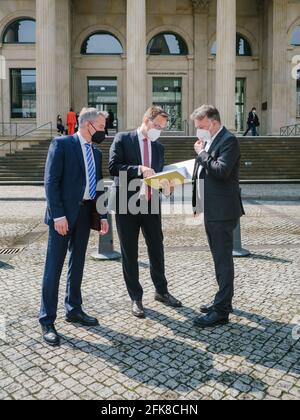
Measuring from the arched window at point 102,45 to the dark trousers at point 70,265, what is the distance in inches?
1142

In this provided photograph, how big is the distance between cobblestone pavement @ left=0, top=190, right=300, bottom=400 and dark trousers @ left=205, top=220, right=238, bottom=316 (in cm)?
25

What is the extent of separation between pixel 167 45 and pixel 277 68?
7.53m

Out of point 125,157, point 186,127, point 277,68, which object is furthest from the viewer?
point 186,127

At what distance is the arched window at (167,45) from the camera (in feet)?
103

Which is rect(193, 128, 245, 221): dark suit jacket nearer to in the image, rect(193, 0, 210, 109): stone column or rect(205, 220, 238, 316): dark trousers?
rect(205, 220, 238, 316): dark trousers

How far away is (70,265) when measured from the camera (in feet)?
14.2

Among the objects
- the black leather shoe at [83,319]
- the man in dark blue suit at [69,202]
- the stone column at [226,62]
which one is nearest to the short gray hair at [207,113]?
the man in dark blue suit at [69,202]

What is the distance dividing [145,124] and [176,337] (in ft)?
6.66

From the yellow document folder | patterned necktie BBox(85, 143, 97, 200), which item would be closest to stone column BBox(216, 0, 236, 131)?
the yellow document folder

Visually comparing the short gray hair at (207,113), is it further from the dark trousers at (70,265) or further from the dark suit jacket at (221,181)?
the dark trousers at (70,265)

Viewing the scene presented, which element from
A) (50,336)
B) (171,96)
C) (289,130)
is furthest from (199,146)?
(171,96)

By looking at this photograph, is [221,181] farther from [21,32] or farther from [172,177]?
[21,32]
